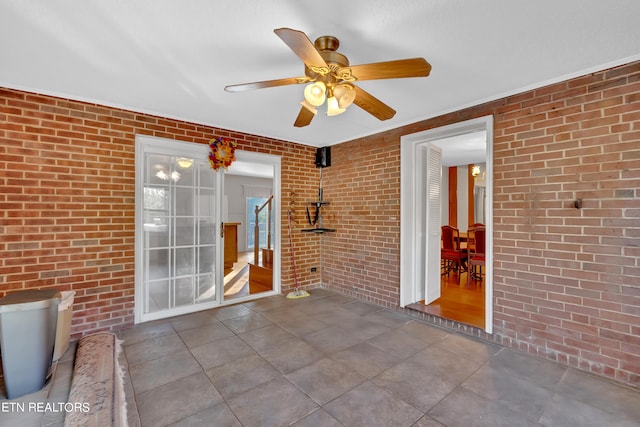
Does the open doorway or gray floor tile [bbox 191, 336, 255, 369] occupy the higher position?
the open doorway

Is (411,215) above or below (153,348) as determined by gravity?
above

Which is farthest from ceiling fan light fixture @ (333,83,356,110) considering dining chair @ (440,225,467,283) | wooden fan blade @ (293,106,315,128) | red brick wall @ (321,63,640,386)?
dining chair @ (440,225,467,283)

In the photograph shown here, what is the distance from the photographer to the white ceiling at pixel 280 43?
5.25ft

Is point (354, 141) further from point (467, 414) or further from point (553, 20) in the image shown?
point (467, 414)

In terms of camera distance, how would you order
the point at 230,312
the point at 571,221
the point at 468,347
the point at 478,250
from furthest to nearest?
the point at 478,250 → the point at 230,312 → the point at 468,347 → the point at 571,221

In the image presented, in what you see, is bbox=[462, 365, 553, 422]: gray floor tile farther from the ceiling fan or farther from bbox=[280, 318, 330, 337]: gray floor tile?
the ceiling fan

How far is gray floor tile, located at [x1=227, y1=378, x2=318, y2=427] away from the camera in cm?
176

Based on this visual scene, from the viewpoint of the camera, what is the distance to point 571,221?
237 cm

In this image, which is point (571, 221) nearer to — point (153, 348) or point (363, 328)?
point (363, 328)

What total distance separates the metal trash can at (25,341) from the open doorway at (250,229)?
203 cm

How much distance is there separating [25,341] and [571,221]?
14.2 feet

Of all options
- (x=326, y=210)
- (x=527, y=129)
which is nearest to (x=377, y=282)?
(x=326, y=210)

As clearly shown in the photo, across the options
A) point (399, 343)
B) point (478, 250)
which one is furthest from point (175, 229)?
point (478, 250)

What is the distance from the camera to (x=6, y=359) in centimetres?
200
